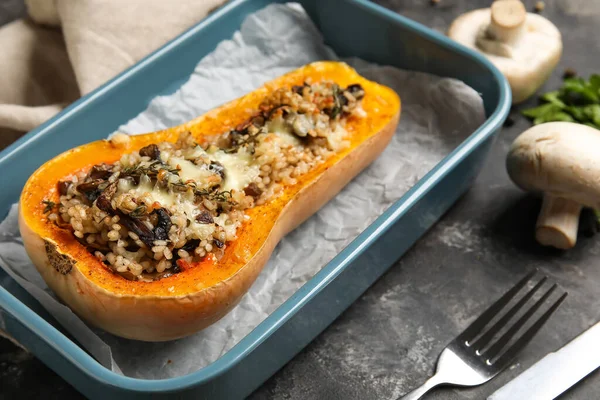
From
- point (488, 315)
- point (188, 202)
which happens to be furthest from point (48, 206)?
point (488, 315)

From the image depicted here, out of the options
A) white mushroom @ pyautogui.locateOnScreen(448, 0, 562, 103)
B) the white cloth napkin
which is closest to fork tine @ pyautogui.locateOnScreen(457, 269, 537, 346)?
white mushroom @ pyautogui.locateOnScreen(448, 0, 562, 103)

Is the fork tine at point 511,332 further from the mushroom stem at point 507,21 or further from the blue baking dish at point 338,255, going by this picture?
the mushroom stem at point 507,21

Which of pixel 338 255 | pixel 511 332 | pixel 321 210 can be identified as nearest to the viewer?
pixel 338 255

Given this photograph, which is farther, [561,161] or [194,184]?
[561,161]

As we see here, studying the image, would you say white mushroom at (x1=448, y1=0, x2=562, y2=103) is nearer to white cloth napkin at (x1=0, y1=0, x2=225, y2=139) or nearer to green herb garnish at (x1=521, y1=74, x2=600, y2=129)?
green herb garnish at (x1=521, y1=74, x2=600, y2=129)

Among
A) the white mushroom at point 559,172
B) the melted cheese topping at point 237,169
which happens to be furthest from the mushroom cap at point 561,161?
the melted cheese topping at point 237,169

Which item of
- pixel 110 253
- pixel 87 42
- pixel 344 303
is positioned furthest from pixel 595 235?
pixel 87 42

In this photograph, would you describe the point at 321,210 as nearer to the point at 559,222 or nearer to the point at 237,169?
the point at 237,169
